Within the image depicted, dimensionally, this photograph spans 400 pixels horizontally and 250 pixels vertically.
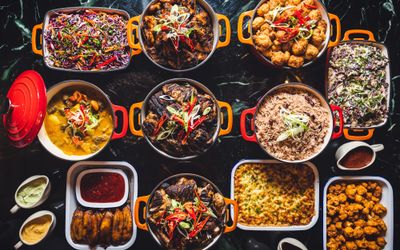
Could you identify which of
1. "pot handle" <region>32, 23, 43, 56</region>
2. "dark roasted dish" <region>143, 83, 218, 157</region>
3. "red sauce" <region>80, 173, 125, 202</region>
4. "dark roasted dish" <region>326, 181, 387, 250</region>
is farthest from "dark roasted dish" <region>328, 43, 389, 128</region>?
"pot handle" <region>32, 23, 43, 56</region>

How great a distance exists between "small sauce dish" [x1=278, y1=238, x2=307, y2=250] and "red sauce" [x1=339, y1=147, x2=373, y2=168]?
82 centimetres

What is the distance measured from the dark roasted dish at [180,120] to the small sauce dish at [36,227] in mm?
1194

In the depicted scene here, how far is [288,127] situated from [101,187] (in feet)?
5.74

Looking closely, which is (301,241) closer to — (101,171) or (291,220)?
(291,220)

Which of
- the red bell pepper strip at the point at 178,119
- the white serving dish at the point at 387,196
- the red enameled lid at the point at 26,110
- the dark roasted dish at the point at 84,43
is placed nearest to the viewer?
the red enameled lid at the point at 26,110

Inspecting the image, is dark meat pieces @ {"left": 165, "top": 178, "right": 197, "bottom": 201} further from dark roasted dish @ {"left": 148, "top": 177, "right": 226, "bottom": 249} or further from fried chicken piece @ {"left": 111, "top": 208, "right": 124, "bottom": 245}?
fried chicken piece @ {"left": 111, "top": 208, "right": 124, "bottom": 245}

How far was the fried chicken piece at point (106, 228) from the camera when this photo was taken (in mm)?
3547

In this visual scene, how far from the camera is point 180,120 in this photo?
3.27 metres

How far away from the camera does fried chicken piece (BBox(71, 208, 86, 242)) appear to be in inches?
140

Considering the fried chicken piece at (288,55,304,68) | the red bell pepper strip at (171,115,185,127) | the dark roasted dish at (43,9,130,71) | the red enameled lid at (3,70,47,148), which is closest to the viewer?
the red enameled lid at (3,70,47,148)

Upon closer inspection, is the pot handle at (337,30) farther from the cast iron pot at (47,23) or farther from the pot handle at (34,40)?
the pot handle at (34,40)

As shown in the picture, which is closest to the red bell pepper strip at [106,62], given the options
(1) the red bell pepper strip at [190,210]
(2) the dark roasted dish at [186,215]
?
(2) the dark roasted dish at [186,215]

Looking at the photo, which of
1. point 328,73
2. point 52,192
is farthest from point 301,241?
point 52,192

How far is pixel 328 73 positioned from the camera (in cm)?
367
